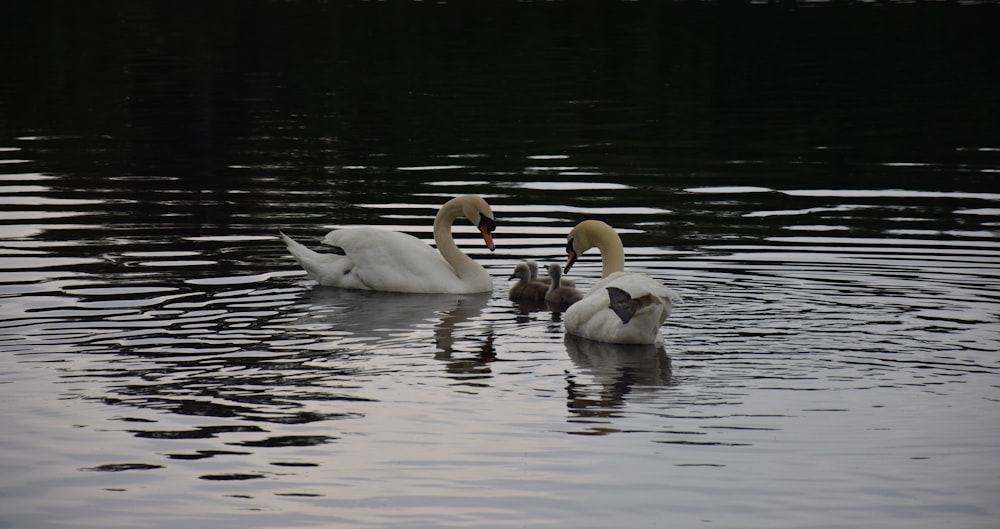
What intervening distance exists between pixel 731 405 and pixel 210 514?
143 inches

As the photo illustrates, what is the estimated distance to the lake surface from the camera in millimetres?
8969

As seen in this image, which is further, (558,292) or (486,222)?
(486,222)

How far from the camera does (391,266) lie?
15.3 m

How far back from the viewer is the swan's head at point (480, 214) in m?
15.9

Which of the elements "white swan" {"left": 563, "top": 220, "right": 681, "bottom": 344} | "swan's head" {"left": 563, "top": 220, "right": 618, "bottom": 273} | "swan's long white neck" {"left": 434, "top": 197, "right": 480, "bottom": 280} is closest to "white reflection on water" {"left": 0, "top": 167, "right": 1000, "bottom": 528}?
"white swan" {"left": 563, "top": 220, "right": 681, "bottom": 344}

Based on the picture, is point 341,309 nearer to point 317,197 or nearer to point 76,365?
point 76,365

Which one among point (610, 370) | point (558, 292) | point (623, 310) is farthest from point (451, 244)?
point (610, 370)

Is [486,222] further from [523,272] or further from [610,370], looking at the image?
[610,370]

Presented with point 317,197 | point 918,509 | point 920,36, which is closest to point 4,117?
point 317,197

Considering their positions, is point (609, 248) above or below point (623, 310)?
above

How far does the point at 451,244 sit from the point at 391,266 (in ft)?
2.51

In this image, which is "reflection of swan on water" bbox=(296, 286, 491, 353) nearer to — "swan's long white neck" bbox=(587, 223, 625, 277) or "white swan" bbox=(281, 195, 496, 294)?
"white swan" bbox=(281, 195, 496, 294)

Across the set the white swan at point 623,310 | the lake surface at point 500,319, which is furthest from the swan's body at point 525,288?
the white swan at point 623,310

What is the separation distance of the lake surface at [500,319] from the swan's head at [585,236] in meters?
0.81
